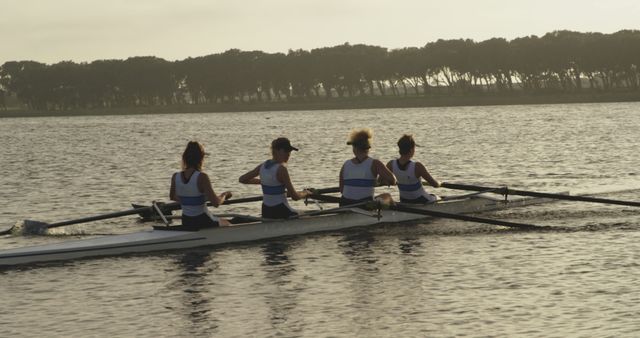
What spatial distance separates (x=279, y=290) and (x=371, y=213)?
5.33 meters

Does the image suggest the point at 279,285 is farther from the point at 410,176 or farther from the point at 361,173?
the point at 410,176

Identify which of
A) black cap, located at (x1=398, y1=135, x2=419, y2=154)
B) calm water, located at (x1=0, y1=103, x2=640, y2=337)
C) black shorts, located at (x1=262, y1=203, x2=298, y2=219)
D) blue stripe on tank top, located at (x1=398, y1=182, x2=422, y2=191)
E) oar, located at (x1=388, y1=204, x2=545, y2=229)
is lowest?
calm water, located at (x1=0, y1=103, x2=640, y2=337)

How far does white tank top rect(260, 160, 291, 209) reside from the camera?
67.4 feet

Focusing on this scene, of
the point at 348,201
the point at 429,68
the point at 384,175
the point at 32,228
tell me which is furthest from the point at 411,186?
the point at 429,68

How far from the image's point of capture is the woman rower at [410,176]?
2220 cm

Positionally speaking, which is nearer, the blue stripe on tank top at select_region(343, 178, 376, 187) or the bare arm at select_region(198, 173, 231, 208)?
the bare arm at select_region(198, 173, 231, 208)

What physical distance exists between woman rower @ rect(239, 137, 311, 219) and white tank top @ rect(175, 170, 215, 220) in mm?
978

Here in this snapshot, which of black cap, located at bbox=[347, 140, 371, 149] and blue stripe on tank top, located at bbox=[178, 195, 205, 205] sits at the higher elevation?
black cap, located at bbox=[347, 140, 371, 149]

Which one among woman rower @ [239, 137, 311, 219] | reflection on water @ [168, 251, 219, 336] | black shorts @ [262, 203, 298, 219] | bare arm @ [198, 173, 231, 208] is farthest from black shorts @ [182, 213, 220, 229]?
black shorts @ [262, 203, 298, 219]

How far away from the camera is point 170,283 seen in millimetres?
17500

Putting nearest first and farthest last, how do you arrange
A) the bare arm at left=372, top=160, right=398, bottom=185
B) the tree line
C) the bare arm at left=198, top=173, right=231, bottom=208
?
1. the bare arm at left=198, top=173, right=231, bottom=208
2. the bare arm at left=372, top=160, right=398, bottom=185
3. the tree line

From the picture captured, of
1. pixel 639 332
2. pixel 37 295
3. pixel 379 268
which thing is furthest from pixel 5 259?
pixel 639 332

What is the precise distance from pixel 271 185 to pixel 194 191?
1.85 m

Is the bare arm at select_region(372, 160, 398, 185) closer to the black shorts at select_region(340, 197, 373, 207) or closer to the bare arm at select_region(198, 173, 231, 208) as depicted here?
the black shorts at select_region(340, 197, 373, 207)
